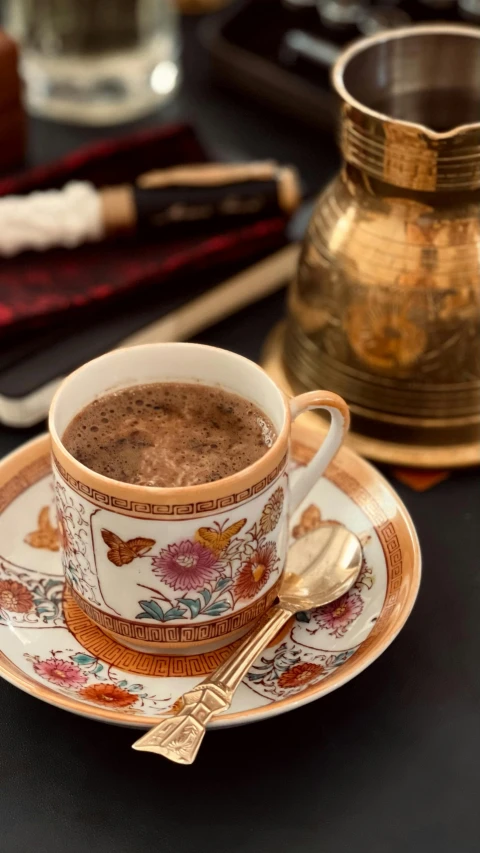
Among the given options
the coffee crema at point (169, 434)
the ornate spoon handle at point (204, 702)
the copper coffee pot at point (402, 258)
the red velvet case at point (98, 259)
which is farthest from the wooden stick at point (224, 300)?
the ornate spoon handle at point (204, 702)

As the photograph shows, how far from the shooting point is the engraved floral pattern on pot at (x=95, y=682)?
57 cm

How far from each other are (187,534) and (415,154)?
299mm

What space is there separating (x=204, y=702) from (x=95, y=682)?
0.07m

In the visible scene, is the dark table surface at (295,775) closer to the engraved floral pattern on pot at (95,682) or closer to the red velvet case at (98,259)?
the engraved floral pattern on pot at (95,682)

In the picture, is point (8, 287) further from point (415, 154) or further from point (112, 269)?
point (415, 154)

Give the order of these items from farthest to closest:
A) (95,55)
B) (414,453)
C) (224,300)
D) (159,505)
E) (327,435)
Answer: (95,55)
(224,300)
(414,453)
(327,435)
(159,505)

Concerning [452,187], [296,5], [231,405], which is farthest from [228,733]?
[296,5]

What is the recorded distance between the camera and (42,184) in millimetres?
1000

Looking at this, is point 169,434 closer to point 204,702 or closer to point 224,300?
point 204,702

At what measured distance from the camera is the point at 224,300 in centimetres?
94

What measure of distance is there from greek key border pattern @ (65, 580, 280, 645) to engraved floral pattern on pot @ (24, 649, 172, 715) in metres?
0.02

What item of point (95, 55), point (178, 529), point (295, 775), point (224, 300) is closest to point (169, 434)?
point (178, 529)

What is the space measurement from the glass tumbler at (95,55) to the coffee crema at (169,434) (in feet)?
2.21

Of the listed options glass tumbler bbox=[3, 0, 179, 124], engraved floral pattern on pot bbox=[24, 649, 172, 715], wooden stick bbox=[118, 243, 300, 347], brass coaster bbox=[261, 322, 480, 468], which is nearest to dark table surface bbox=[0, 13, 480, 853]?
engraved floral pattern on pot bbox=[24, 649, 172, 715]
